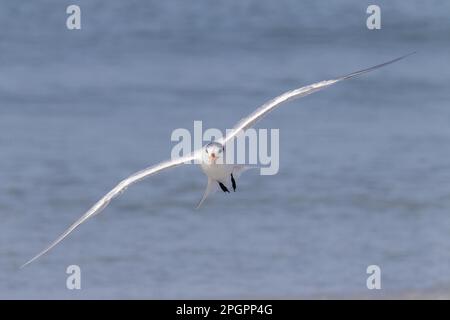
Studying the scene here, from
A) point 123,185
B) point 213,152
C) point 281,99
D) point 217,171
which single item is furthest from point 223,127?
point 123,185

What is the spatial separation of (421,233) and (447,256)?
65 centimetres

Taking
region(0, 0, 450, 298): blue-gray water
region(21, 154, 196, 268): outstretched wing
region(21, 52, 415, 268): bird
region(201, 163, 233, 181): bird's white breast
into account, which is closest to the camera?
region(21, 154, 196, 268): outstretched wing

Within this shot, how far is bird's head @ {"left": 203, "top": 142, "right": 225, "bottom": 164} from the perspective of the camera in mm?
10211

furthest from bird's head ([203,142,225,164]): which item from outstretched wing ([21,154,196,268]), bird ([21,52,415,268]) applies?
outstretched wing ([21,154,196,268])

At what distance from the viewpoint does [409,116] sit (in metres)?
15.6

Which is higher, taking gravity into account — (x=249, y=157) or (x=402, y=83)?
(x=402, y=83)

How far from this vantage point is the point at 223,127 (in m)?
14.6

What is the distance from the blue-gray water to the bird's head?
52.6 inches

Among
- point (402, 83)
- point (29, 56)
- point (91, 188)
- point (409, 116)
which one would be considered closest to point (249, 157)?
point (91, 188)

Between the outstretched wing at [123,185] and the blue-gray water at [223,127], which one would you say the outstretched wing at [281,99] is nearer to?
the outstretched wing at [123,185]

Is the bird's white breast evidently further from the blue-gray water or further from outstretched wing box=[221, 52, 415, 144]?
the blue-gray water

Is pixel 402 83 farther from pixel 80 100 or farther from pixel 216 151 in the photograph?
pixel 216 151

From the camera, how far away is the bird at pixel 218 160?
32.4 ft

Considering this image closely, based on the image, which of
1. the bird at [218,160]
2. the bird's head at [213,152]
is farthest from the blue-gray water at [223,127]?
the bird's head at [213,152]
